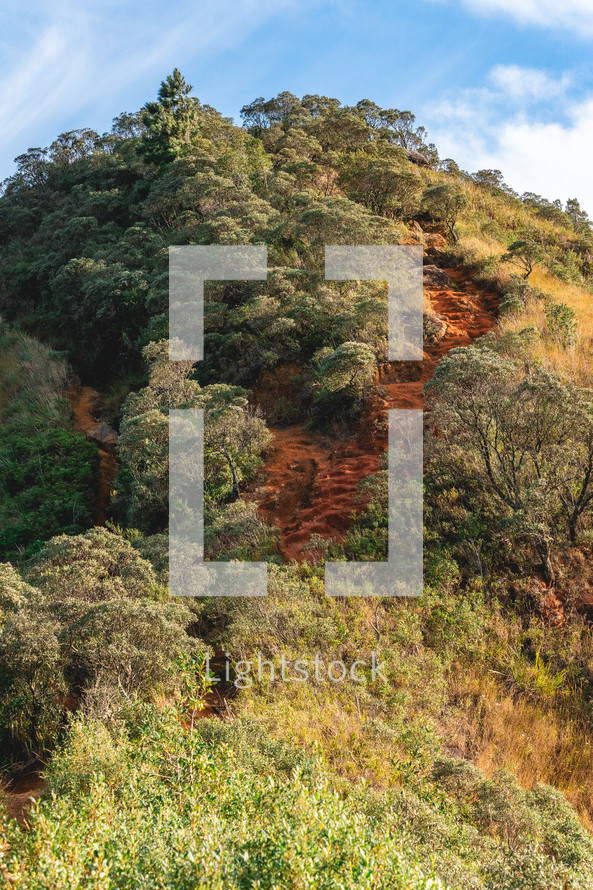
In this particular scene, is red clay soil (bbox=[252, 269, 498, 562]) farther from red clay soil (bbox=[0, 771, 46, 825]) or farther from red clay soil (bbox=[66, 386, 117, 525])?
red clay soil (bbox=[0, 771, 46, 825])

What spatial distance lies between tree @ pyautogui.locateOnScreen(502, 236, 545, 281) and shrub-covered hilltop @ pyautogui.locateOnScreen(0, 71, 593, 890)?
0.10m

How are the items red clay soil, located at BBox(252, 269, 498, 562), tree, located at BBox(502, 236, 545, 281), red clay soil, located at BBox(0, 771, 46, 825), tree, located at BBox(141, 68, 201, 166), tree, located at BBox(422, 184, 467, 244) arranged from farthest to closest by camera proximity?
tree, located at BBox(141, 68, 201, 166) → tree, located at BBox(422, 184, 467, 244) → tree, located at BBox(502, 236, 545, 281) → red clay soil, located at BBox(252, 269, 498, 562) → red clay soil, located at BBox(0, 771, 46, 825)

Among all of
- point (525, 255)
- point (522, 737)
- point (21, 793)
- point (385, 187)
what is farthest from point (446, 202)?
point (21, 793)

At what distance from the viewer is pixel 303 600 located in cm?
569

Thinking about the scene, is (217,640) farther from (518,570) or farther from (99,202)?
(99,202)

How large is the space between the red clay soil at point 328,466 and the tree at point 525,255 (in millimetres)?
3020

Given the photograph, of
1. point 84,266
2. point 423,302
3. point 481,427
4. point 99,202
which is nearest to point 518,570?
point 481,427

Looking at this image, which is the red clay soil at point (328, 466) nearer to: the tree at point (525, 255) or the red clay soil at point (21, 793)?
the tree at point (525, 255)

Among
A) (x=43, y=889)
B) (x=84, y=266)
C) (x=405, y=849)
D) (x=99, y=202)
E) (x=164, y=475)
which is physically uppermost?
(x=99, y=202)

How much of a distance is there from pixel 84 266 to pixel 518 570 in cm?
1348

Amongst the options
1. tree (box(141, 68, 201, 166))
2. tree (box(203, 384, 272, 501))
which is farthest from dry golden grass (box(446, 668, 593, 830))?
tree (box(141, 68, 201, 166))

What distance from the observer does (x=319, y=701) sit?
4.68 metres

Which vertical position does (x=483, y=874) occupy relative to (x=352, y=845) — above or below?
below

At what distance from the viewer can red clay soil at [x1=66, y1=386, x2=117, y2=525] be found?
34.2ft
